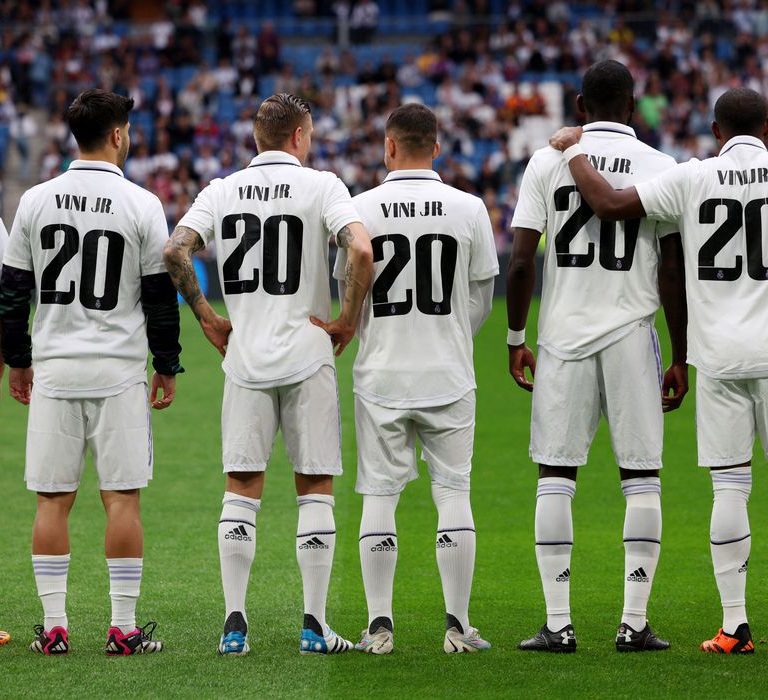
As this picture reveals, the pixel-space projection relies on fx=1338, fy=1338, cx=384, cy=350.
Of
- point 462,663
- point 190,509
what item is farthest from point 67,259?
point 190,509

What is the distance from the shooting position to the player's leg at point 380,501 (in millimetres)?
5668

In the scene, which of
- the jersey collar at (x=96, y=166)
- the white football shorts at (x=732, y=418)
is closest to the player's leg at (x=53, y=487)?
the jersey collar at (x=96, y=166)

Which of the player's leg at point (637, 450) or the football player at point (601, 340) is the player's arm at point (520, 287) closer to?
the football player at point (601, 340)

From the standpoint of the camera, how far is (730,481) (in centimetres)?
564

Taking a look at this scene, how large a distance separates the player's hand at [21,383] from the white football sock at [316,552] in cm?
135

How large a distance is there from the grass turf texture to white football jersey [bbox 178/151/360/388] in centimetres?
124

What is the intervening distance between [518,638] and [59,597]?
2.00 m

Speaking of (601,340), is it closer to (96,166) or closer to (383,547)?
(383,547)

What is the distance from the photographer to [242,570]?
562cm

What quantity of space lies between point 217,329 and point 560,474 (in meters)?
1.59

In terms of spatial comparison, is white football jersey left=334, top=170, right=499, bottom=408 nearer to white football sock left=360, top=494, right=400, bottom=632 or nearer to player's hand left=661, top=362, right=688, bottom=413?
white football sock left=360, top=494, right=400, bottom=632

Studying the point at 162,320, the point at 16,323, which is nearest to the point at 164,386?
the point at 162,320

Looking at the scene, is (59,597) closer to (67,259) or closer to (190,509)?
(67,259)

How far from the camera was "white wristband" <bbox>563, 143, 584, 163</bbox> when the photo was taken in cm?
567
